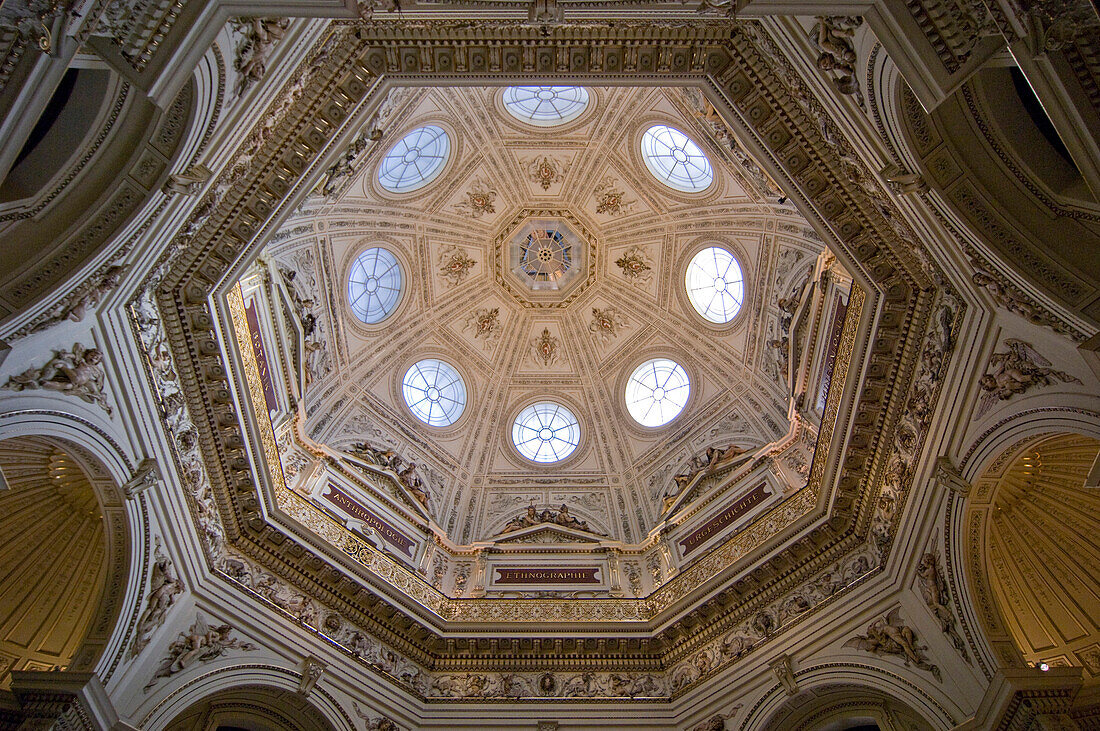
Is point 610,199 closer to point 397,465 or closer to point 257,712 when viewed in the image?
point 397,465

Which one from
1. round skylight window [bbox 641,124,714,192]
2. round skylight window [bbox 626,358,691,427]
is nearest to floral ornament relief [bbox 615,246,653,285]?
round skylight window [bbox 641,124,714,192]

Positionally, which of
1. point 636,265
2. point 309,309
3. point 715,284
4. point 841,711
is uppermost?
point 636,265

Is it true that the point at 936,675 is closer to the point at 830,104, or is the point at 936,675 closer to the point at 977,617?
the point at 977,617

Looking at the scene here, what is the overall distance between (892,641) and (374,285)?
1593 cm

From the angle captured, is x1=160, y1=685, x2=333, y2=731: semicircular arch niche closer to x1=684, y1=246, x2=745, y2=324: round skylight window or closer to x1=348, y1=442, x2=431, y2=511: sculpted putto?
x1=348, y1=442, x2=431, y2=511: sculpted putto

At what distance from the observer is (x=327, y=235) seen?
18.4 meters

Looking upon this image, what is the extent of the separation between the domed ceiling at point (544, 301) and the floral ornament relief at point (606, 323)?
5 centimetres

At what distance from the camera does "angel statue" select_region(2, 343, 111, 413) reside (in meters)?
9.23

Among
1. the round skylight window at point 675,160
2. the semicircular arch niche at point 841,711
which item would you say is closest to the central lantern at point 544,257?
the round skylight window at point 675,160

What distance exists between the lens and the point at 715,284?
20984mm

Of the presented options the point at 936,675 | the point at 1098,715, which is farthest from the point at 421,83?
the point at 1098,715

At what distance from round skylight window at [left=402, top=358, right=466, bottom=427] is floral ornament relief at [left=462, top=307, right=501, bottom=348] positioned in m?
1.46

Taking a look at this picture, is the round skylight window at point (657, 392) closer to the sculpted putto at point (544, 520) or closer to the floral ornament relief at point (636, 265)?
the floral ornament relief at point (636, 265)

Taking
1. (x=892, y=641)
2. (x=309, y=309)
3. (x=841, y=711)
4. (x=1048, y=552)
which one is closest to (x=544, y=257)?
(x=309, y=309)
